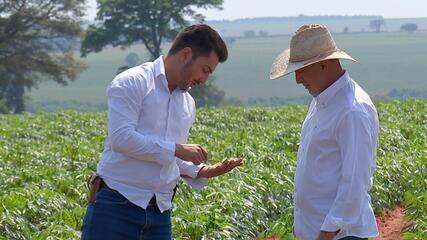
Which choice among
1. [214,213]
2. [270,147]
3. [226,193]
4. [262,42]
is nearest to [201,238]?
[214,213]

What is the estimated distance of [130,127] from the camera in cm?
355

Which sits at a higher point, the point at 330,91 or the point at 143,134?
the point at 330,91

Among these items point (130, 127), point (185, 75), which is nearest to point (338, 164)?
point (185, 75)

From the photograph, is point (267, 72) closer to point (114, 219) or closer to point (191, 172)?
point (191, 172)

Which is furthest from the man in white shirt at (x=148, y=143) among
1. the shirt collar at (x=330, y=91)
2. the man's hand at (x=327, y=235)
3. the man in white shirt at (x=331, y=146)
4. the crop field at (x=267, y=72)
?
the crop field at (x=267, y=72)

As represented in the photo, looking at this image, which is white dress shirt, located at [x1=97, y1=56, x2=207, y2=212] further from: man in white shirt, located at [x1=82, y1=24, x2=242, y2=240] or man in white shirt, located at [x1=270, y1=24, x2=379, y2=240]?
man in white shirt, located at [x1=270, y1=24, x2=379, y2=240]

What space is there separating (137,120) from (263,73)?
405ft

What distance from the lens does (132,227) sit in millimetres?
3707

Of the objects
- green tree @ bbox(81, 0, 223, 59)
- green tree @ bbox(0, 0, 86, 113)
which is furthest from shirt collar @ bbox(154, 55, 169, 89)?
green tree @ bbox(81, 0, 223, 59)

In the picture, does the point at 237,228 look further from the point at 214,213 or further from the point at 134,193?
the point at 134,193

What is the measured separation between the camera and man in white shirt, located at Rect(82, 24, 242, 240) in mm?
3590

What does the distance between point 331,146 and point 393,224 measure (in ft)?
15.6

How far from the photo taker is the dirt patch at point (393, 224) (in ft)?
24.2

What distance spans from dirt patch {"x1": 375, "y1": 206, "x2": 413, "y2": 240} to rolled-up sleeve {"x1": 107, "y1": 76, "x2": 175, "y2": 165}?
4178mm
